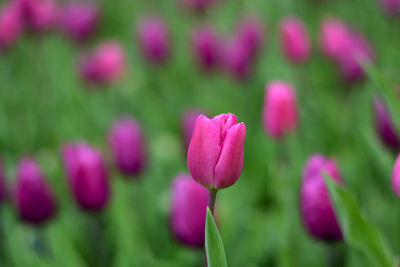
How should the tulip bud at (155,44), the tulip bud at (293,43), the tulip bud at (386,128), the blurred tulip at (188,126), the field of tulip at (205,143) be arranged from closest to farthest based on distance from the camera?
the field of tulip at (205,143), the tulip bud at (386,128), the blurred tulip at (188,126), the tulip bud at (293,43), the tulip bud at (155,44)

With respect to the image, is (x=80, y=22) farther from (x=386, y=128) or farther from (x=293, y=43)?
(x=386, y=128)

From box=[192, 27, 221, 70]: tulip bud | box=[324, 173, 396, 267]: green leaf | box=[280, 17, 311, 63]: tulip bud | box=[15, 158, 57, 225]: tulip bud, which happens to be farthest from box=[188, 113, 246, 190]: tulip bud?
box=[192, 27, 221, 70]: tulip bud

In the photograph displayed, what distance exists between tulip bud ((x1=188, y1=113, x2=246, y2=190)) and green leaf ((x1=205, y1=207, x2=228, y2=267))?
47mm

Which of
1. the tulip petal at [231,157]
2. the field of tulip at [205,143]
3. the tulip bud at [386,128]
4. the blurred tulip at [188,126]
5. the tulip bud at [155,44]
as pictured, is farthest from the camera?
the tulip bud at [155,44]

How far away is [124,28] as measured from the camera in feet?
9.79

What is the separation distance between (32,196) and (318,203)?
1.99 ft


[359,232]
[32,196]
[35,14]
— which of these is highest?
[35,14]

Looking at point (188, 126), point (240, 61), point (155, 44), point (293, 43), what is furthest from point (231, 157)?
point (155, 44)

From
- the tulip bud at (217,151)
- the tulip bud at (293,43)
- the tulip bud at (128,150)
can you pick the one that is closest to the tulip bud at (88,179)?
the tulip bud at (128,150)

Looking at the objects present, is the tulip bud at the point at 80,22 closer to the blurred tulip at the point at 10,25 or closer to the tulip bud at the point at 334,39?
the blurred tulip at the point at 10,25

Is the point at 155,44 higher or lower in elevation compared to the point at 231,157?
lower

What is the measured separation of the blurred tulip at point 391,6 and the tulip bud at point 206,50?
24.4 inches

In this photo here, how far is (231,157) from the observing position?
619mm

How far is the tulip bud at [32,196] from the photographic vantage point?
1.12m
